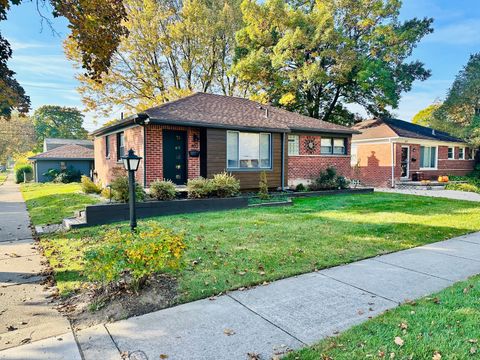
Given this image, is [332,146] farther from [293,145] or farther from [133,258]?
[133,258]

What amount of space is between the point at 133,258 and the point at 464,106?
29.9m

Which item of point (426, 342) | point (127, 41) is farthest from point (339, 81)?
point (426, 342)

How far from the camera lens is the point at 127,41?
22.0 m

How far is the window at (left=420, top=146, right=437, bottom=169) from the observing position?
2109cm

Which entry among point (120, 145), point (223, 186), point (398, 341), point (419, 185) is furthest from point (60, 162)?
point (398, 341)

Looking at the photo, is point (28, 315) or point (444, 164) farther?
point (444, 164)

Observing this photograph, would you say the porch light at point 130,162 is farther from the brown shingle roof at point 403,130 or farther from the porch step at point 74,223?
the brown shingle roof at point 403,130

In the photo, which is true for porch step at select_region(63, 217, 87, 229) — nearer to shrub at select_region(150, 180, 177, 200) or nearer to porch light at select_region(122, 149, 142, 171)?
shrub at select_region(150, 180, 177, 200)

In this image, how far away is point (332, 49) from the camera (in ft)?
67.1

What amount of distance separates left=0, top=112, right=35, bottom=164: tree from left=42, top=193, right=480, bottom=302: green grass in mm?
43699

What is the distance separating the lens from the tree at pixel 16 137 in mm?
41688

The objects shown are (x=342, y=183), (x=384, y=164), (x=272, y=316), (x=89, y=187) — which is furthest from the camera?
(x=384, y=164)

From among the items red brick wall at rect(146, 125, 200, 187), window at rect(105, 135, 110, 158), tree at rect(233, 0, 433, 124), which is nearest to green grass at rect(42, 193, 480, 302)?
red brick wall at rect(146, 125, 200, 187)

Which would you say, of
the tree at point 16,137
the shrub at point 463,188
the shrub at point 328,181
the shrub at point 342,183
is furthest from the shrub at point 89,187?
the tree at point 16,137
